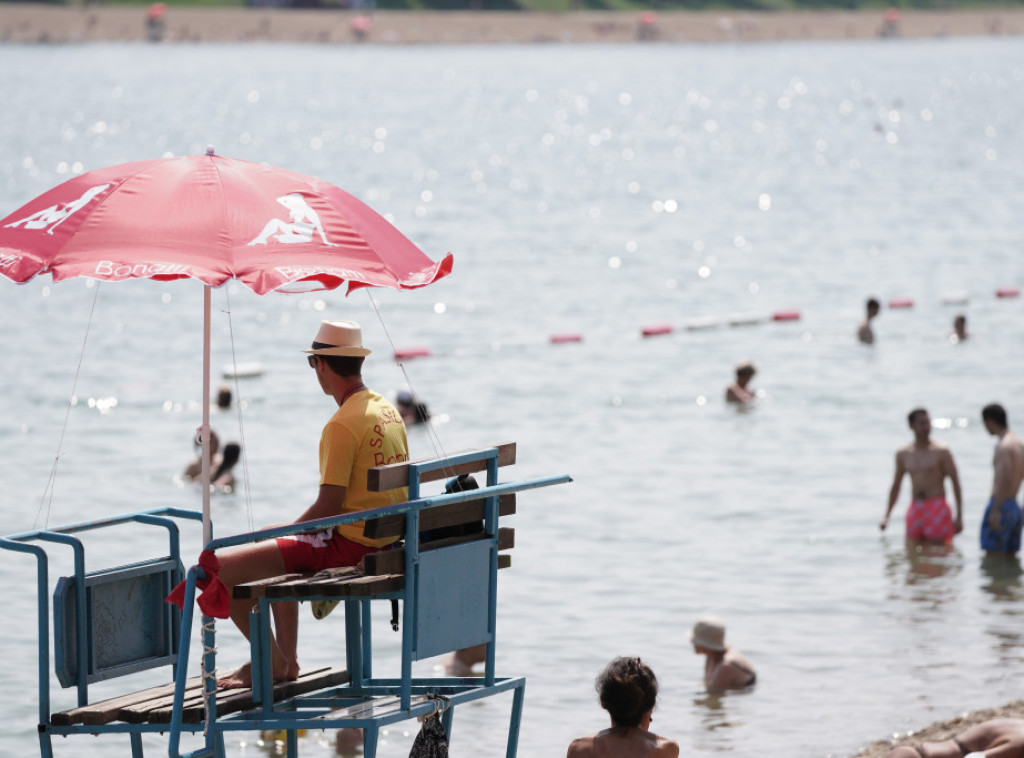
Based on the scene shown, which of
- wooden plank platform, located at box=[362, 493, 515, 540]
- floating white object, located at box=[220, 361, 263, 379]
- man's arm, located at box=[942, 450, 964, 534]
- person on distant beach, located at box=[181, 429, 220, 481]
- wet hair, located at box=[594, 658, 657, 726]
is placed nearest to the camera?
wet hair, located at box=[594, 658, 657, 726]

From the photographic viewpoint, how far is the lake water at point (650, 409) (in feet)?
45.7

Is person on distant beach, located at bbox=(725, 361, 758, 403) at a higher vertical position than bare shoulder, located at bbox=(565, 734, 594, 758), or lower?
higher

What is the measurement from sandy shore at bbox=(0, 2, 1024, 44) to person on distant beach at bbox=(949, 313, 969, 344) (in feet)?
414

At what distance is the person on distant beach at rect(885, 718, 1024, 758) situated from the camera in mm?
9062

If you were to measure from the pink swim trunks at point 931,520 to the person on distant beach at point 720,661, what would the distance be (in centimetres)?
393

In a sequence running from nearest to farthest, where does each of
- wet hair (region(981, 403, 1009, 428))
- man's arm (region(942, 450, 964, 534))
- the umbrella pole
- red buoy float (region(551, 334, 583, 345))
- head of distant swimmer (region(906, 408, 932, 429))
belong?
1. the umbrella pole
2. wet hair (region(981, 403, 1009, 428))
3. head of distant swimmer (region(906, 408, 932, 429))
4. man's arm (region(942, 450, 964, 534))
5. red buoy float (region(551, 334, 583, 345))

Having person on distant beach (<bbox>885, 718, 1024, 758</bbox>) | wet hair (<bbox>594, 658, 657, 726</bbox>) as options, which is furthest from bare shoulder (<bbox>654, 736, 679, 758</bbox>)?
person on distant beach (<bbox>885, 718, 1024, 758</bbox>)

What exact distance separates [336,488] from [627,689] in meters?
1.42

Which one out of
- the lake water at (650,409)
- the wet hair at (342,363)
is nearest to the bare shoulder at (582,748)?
the wet hair at (342,363)

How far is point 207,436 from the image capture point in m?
7.05

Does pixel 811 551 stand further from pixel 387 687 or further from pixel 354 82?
pixel 354 82

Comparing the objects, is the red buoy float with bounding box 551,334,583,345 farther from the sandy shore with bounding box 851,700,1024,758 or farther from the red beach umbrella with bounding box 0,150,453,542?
the red beach umbrella with bounding box 0,150,453,542

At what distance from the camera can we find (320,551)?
7.00m

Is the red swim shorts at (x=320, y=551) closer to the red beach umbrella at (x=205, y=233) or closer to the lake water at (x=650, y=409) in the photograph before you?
the red beach umbrella at (x=205, y=233)
